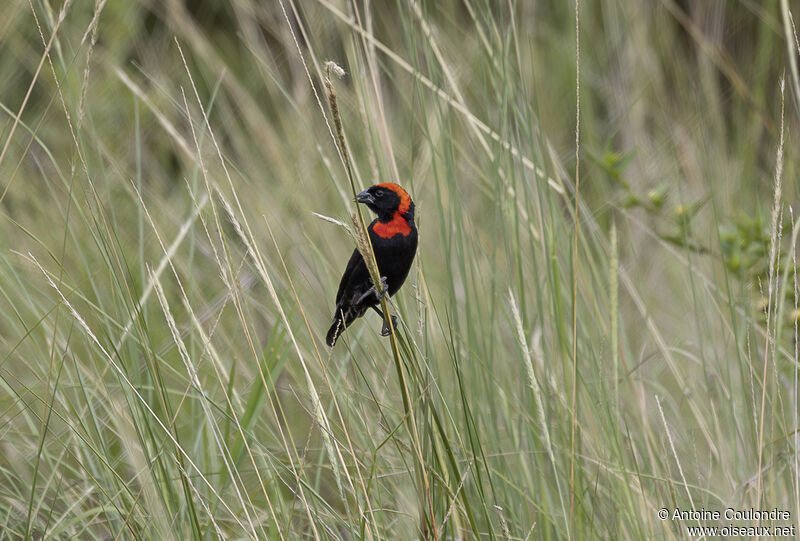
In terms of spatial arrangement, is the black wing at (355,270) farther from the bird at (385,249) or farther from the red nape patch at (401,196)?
the red nape patch at (401,196)

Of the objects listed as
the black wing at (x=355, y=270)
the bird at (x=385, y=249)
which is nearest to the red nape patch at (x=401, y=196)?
→ the bird at (x=385, y=249)

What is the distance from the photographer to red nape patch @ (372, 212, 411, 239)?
1.77 meters

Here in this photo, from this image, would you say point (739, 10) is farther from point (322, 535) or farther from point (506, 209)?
point (322, 535)

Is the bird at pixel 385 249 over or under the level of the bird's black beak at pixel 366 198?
under

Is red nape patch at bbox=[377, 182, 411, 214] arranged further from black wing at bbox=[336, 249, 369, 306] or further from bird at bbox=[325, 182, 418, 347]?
black wing at bbox=[336, 249, 369, 306]

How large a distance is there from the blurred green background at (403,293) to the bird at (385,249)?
0.07 m

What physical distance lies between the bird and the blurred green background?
2.8 inches

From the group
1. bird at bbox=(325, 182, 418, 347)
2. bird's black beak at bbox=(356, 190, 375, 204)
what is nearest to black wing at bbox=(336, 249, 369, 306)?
bird at bbox=(325, 182, 418, 347)

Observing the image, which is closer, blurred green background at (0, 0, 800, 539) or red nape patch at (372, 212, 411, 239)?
blurred green background at (0, 0, 800, 539)

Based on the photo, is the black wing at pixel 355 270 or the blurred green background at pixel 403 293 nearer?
the blurred green background at pixel 403 293

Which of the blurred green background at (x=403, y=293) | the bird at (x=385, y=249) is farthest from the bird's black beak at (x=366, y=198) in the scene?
the blurred green background at (x=403, y=293)

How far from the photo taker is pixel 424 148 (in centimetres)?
362

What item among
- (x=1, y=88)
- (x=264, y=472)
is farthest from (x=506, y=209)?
(x=1, y=88)

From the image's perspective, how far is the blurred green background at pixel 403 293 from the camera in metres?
1.64
